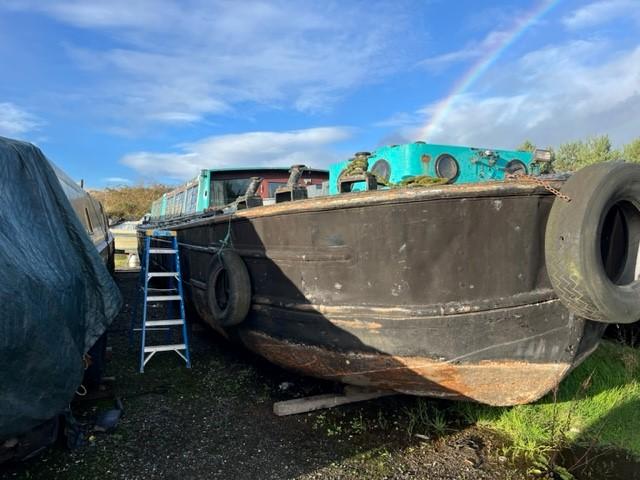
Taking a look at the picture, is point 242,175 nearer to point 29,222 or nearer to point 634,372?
point 29,222

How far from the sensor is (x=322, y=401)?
3.96 m

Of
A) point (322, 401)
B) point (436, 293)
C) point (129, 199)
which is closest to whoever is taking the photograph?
point (436, 293)

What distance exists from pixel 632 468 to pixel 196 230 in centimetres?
471

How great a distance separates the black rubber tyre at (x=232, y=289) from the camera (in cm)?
420

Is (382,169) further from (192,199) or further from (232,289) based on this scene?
(192,199)

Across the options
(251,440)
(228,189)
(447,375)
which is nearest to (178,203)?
(228,189)

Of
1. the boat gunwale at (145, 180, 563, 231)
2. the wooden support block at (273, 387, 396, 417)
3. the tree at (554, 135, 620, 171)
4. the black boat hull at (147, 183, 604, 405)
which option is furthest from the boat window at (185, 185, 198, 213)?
the tree at (554, 135, 620, 171)

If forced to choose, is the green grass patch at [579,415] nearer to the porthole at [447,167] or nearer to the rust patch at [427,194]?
the rust patch at [427,194]

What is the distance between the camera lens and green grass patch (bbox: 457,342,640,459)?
3.63 m

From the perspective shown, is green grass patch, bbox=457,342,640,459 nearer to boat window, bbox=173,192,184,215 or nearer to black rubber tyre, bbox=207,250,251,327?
black rubber tyre, bbox=207,250,251,327

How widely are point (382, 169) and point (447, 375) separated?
2069mm

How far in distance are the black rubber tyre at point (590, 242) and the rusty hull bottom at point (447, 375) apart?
55 centimetres

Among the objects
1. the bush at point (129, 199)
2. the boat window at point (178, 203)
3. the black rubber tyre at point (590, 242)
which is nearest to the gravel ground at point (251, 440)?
the black rubber tyre at point (590, 242)

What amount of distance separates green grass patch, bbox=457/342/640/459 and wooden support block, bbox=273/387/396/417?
841 mm
